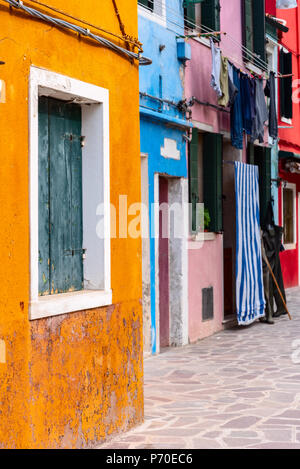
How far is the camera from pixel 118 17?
247 inches

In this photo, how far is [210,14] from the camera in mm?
12172

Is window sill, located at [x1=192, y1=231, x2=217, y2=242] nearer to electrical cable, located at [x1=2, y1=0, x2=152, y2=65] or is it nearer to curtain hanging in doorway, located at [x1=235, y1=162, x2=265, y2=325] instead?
curtain hanging in doorway, located at [x1=235, y1=162, x2=265, y2=325]

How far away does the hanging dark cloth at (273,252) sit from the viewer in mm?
13672

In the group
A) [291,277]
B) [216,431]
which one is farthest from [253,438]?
[291,277]

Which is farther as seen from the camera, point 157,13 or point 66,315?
point 157,13

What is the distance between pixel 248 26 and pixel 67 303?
10056 millimetres

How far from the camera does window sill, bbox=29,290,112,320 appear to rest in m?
5.00

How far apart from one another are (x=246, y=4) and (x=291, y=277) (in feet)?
24.2

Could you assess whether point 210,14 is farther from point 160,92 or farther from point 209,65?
point 160,92

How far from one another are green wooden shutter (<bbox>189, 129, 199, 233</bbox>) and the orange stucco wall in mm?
4748

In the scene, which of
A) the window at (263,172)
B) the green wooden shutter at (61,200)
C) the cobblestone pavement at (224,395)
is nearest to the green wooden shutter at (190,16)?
the window at (263,172)

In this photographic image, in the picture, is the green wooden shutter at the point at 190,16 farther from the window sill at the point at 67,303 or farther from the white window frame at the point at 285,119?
the white window frame at the point at 285,119

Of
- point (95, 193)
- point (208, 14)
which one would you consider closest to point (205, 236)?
point (208, 14)

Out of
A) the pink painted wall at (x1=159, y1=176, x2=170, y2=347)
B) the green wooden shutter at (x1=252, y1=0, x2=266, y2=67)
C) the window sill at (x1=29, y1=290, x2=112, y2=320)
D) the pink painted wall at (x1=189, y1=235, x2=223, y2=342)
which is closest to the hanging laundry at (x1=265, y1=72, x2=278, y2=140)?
the green wooden shutter at (x1=252, y1=0, x2=266, y2=67)
